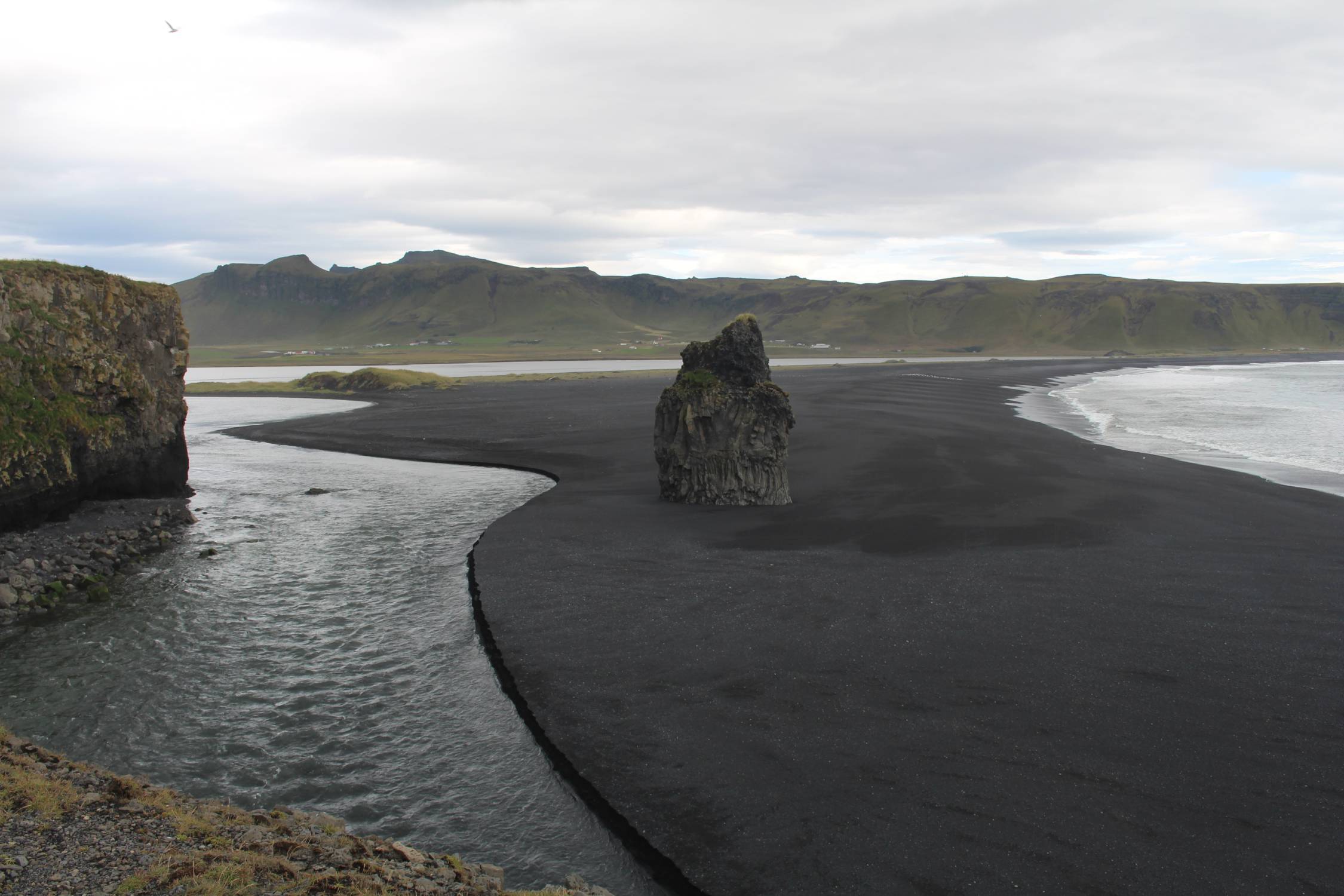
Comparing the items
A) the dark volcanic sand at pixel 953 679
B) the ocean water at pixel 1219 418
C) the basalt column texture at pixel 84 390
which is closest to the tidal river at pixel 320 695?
the dark volcanic sand at pixel 953 679

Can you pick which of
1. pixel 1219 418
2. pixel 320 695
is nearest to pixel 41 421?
pixel 320 695

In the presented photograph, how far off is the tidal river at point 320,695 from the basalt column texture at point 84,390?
15.2ft

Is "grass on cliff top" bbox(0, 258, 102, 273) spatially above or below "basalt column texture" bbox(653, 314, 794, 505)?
above

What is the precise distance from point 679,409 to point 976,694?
54.9 ft

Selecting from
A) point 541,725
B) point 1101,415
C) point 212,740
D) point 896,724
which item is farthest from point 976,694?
point 1101,415

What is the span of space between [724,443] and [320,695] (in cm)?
1644

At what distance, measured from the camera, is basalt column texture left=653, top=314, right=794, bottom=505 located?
2795 centimetres

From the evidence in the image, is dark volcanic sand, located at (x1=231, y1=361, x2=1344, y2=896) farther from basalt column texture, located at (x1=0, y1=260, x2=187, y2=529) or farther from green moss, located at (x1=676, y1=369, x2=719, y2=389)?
basalt column texture, located at (x1=0, y1=260, x2=187, y2=529)

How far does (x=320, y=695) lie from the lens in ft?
48.4

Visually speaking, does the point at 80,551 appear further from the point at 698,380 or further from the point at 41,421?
the point at 698,380

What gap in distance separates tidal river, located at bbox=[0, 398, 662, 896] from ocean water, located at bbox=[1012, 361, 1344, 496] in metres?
31.3

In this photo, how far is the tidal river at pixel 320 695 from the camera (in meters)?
11.0

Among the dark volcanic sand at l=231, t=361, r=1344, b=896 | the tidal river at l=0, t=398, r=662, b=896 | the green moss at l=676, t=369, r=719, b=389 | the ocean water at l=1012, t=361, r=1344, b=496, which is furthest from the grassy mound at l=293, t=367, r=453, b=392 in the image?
the dark volcanic sand at l=231, t=361, r=1344, b=896

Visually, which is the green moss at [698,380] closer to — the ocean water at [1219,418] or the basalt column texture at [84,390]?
the basalt column texture at [84,390]
